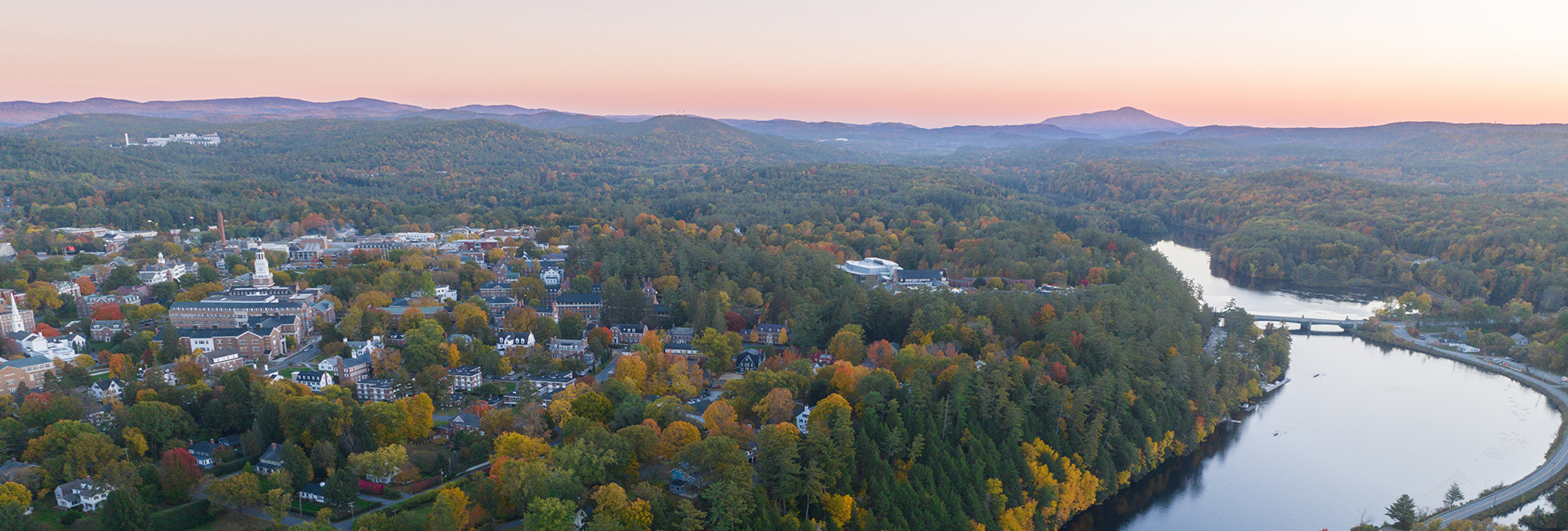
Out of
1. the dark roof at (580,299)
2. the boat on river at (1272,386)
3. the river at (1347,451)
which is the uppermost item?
the dark roof at (580,299)

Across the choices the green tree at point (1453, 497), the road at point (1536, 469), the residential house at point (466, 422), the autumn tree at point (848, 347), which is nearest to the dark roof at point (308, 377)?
the residential house at point (466, 422)

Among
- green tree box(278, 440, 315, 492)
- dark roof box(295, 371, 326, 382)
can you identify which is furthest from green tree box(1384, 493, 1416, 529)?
dark roof box(295, 371, 326, 382)

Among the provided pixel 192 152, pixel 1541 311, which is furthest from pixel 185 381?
pixel 192 152

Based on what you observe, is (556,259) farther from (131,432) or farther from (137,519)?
(137,519)

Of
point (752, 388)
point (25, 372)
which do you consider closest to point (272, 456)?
point (25, 372)

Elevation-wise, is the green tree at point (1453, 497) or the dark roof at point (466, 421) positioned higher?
the dark roof at point (466, 421)

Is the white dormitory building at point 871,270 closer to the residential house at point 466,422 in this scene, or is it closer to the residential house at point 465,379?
the residential house at point 465,379

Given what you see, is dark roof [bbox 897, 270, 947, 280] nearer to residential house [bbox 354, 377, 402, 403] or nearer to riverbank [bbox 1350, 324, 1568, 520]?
riverbank [bbox 1350, 324, 1568, 520]
